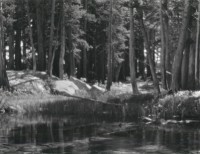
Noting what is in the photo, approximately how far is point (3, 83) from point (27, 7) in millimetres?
7913

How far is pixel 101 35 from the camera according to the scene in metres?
48.8

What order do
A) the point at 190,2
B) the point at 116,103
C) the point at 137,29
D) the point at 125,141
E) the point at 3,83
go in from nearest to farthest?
the point at 125,141
the point at 116,103
the point at 190,2
the point at 3,83
the point at 137,29

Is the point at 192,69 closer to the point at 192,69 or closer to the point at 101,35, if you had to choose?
the point at 192,69

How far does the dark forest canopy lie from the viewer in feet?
90.4

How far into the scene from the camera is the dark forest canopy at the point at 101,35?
27542 mm

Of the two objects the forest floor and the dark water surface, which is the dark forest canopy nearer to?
the forest floor

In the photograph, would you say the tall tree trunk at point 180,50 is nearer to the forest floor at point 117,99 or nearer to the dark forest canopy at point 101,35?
the dark forest canopy at point 101,35

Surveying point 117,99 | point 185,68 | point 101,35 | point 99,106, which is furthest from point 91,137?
point 101,35

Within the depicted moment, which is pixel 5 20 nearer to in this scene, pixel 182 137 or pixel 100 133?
pixel 100 133

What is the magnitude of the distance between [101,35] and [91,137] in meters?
32.6

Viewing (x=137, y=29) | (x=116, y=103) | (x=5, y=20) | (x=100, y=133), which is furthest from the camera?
(x=137, y=29)

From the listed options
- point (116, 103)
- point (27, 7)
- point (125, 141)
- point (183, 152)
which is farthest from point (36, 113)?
point (27, 7)

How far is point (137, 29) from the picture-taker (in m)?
51.2

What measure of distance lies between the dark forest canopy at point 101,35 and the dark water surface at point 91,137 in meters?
6.89
